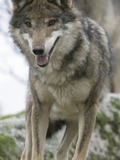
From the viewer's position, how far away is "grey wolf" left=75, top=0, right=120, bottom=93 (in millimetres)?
12806

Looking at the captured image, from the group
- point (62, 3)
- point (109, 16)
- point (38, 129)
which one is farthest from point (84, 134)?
point (109, 16)

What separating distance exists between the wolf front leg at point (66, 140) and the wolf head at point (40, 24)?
1.43 meters

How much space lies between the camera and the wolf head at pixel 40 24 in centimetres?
668

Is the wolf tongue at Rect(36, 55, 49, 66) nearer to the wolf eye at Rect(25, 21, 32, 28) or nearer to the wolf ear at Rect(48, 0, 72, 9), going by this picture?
the wolf eye at Rect(25, 21, 32, 28)

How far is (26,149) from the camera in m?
8.07

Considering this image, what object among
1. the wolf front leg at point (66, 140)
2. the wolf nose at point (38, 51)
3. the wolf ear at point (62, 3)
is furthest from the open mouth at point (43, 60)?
the wolf front leg at point (66, 140)

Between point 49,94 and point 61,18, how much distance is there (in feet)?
2.96

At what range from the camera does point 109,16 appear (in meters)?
13.0

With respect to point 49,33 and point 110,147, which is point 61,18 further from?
point 110,147

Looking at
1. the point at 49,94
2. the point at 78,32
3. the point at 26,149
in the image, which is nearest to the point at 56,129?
the point at 26,149

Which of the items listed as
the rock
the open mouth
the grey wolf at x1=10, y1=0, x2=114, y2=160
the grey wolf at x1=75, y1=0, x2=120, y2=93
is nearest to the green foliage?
the rock

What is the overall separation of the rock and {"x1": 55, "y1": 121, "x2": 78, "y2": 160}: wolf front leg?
41 centimetres

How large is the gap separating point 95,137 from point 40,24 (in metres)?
2.90

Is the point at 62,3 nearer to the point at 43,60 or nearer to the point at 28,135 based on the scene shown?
the point at 43,60
